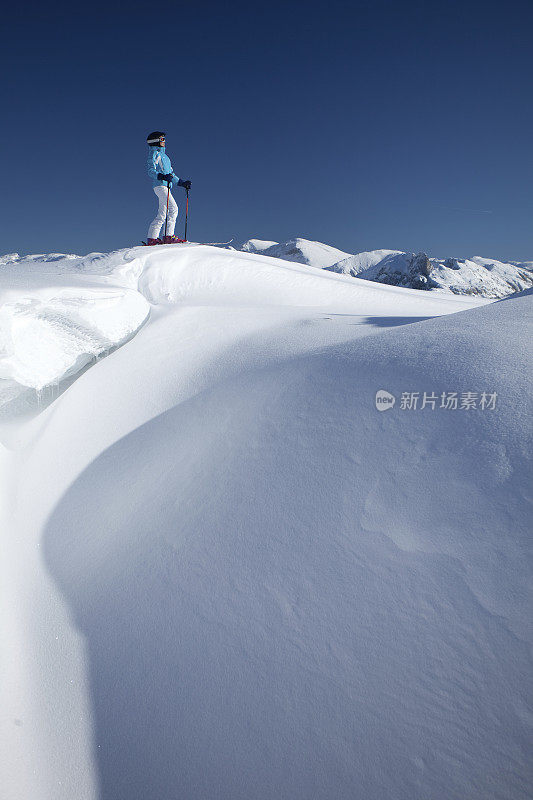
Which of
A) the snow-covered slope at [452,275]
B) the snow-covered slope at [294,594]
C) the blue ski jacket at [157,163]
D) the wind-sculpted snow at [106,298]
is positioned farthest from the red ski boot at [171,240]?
the snow-covered slope at [452,275]

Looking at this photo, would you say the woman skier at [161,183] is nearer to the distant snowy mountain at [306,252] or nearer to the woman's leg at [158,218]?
the woman's leg at [158,218]

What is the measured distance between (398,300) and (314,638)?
425cm

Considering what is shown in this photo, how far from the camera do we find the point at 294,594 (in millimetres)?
1158

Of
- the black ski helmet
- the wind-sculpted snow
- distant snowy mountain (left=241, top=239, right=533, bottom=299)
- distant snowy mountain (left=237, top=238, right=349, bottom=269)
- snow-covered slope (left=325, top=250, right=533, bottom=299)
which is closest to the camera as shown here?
the wind-sculpted snow

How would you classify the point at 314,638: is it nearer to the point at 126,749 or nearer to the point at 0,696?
the point at 126,749

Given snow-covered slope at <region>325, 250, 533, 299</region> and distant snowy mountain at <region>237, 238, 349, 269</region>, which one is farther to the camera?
distant snowy mountain at <region>237, 238, 349, 269</region>

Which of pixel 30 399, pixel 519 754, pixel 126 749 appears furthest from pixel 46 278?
pixel 519 754

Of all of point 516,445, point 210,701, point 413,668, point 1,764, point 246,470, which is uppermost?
point 516,445

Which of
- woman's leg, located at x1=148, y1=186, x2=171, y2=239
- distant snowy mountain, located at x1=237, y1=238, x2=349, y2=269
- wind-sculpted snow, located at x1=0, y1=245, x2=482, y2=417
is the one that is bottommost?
wind-sculpted snow, located at x1=0, y1=245, x2=482, y2=417

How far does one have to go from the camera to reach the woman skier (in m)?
7.27

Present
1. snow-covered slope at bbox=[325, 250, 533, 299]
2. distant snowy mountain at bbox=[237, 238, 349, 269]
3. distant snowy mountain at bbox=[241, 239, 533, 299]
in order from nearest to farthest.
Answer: snow-covered slope at bbox=[325, 250, 533, 299], distant snowy mountain at bbox=[241, 239, 533, 299], distant snowy mountain at bbox=[237, 238, 349, 269]

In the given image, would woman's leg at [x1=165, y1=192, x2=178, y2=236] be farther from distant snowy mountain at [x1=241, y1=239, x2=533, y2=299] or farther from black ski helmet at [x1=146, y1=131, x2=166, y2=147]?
distant snowy mountain at [x1=241, y1=239, x2=533, y2=299]

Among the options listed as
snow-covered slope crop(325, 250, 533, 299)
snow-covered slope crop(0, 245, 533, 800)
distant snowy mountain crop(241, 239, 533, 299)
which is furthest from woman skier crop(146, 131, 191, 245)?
snow-covered slope crop(325, 250, 533, 299)

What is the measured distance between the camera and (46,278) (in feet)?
10.3
